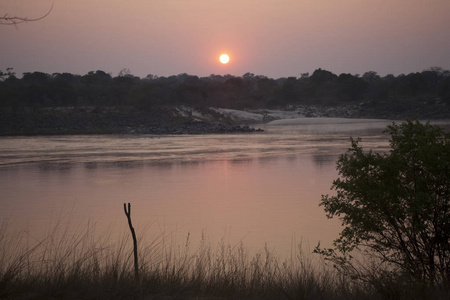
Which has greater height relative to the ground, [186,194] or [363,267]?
[363,267]

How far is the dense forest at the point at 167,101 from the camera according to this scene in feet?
196

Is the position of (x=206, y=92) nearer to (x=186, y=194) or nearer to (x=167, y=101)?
(x=167, y=101)

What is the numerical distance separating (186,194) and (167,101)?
59002mm

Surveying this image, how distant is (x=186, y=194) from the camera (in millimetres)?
16594

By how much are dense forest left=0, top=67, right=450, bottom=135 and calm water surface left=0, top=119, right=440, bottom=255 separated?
3036cm

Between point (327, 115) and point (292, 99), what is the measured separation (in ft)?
38.2

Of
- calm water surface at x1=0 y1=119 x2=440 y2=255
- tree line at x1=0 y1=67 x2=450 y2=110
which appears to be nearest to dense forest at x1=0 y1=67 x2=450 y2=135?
tree line at x1=0 y1=67 x2=450 y2=110

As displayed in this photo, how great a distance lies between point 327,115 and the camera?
8894 centimetres

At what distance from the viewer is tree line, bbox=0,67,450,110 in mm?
70688

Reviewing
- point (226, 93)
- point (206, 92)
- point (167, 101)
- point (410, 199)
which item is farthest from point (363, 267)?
point (226, 93)

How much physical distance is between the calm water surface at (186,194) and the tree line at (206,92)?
4253 cm

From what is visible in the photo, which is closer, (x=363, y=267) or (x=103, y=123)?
(x=363, y=267)

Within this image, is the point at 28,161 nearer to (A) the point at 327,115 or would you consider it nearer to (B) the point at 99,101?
(B) the point at 99,101

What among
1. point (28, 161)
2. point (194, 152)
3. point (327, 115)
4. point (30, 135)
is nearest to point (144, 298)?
point (28, 161)
